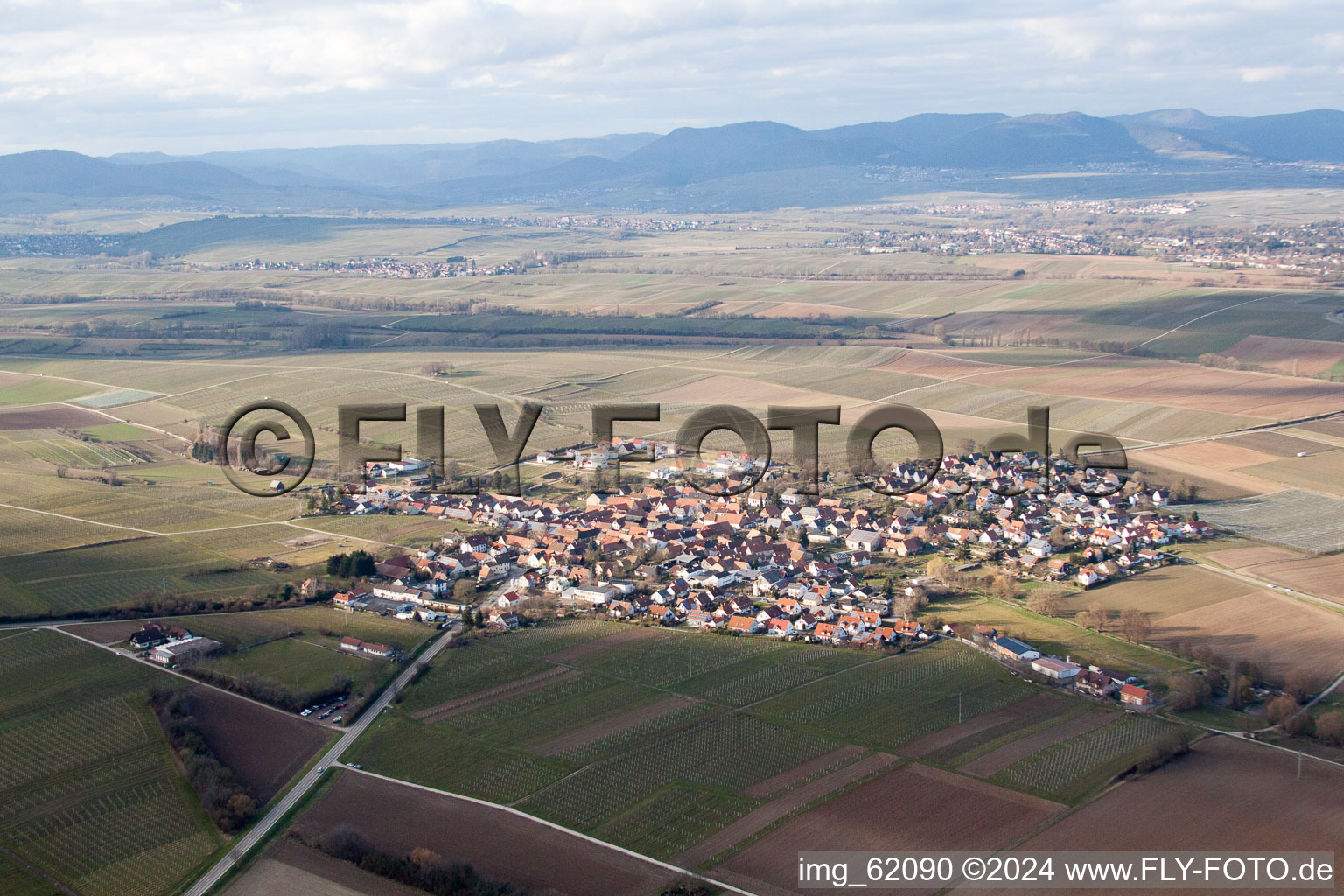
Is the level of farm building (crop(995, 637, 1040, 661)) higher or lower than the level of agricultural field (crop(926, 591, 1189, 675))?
higher

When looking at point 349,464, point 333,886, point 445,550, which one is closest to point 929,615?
point 445,550

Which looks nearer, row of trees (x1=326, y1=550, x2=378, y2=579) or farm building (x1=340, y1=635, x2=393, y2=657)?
farm building (x1=340, y1=635, x2=393, y2=657)

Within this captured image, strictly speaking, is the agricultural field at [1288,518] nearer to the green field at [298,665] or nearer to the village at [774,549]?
the village at [774,549]

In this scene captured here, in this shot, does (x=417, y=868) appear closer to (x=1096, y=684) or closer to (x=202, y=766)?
(x=202, y=766)

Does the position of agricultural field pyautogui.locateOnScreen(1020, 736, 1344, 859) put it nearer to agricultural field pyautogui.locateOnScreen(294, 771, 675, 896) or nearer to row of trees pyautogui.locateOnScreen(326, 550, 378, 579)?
agricultural field pyautogui.locateOnScreen(294, 771, 675, 896)

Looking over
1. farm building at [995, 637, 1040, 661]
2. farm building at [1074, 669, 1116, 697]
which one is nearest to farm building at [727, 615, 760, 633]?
farm building at [995, 637, 1040, 661]

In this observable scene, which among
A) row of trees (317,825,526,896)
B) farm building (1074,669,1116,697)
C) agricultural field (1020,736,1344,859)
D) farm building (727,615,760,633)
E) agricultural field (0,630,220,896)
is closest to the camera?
row of trees (317,825,526,896)
